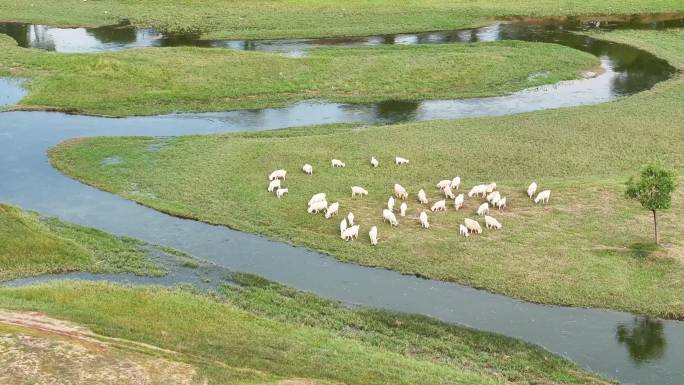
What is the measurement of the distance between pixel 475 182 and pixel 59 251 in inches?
821

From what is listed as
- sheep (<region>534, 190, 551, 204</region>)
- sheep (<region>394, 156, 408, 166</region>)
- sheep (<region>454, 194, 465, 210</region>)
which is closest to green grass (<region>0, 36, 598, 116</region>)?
sheep (<region>394, 156, 408, 166</region>)

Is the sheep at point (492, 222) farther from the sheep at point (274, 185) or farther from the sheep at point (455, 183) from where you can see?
the sheep at point (274, 185)

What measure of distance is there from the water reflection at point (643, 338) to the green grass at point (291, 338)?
2494mm

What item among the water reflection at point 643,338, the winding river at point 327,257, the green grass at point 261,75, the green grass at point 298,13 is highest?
the green grass at point 298,13

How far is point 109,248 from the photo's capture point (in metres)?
33.2

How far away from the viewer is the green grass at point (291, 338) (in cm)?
2370

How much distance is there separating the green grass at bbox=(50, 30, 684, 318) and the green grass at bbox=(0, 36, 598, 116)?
28.2ft

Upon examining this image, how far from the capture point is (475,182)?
132 ft

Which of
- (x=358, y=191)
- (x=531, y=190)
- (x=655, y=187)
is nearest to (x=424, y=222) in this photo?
(x=358, y=191)

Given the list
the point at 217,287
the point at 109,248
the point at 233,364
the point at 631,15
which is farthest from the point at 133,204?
the point at 631,15

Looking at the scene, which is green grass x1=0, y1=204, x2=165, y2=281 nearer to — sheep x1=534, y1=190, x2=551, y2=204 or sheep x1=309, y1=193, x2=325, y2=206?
sheep x1=309, y1=193, x2=325, y2=206

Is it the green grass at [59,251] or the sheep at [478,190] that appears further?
the sheep at [478,190]

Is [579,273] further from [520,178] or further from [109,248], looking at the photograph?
[109,248]

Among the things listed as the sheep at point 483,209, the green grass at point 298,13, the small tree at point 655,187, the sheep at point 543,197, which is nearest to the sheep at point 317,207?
the sheep at point 483,209
